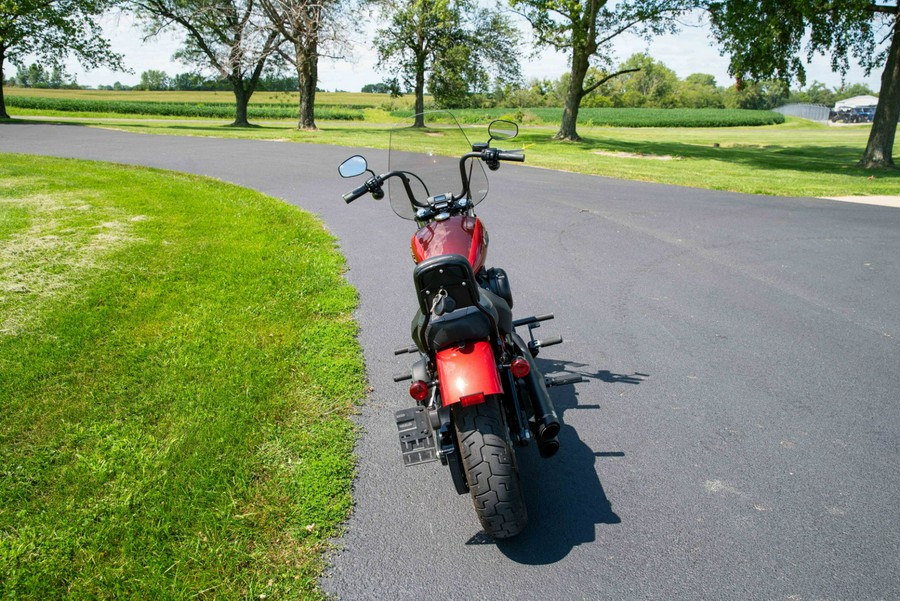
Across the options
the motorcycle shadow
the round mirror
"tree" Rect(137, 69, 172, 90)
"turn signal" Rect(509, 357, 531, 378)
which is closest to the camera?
the motorcycle shadow

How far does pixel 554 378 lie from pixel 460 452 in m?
1.12

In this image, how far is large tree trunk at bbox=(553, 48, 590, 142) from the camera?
27.5m

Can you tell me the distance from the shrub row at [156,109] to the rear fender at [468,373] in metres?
53.8

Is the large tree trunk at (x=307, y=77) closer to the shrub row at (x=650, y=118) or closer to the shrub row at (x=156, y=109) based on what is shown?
the shrub row at (x=650, y=118)

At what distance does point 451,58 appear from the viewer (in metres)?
44.4

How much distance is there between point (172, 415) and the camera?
3.96 m

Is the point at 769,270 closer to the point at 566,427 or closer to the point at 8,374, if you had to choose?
the point at 566,427

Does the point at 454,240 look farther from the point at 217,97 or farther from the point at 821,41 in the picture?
the point at 217,97

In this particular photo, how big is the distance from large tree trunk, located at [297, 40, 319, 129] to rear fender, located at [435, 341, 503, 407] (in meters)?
30.0

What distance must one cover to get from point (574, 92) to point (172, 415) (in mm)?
27949

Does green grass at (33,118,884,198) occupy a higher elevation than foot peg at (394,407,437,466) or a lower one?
higher

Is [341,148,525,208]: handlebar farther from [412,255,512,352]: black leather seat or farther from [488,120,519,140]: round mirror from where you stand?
[412,255,512,352]: black leather seat

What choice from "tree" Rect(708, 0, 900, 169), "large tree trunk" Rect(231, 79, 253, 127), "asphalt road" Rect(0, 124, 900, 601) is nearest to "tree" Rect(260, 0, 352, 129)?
"large tree trunk" Rect(231, 79, 253, 127)

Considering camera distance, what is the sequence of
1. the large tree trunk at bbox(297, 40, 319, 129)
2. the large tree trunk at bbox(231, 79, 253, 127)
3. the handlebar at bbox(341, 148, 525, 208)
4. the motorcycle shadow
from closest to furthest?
the motorcycle shadow < the handlebar at bbox(341, 148, 525, 208) < the large tree trunk at bbox(297, 40, 319, 129) < the large tree trunk at bbox(231, 79, 253, 127)
